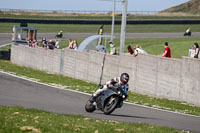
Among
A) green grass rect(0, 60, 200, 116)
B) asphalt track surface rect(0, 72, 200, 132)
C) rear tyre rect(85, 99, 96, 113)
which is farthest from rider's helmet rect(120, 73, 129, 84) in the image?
green grass rect(0, 60, 200, 116)

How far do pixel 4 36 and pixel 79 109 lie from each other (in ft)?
152

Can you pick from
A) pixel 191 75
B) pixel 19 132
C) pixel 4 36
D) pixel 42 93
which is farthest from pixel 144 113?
pixel 4 36

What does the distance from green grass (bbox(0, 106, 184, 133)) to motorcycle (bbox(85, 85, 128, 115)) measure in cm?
198

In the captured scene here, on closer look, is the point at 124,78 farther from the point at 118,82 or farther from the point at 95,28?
the point at 95,28

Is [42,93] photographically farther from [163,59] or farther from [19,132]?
[19,132]

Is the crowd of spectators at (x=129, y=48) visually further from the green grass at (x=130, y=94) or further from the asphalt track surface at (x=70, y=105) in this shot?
the asphalt track surface at (x=70, y=105)

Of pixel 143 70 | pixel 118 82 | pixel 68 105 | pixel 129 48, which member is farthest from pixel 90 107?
pixel 129 48

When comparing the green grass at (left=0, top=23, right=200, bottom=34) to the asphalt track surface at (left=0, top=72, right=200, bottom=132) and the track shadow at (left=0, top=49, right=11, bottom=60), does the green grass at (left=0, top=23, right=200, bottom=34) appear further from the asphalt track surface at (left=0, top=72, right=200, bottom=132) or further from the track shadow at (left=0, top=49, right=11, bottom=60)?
the asphalt track surface at (left=0, top=72, right=200, bottom=132)

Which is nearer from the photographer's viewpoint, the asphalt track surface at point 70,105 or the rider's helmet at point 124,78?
the rider's helmet at point 124,78

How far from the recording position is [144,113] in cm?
1720

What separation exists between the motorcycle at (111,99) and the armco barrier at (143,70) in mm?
6212

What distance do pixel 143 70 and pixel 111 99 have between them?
8.89 m

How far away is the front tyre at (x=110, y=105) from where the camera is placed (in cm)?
1496

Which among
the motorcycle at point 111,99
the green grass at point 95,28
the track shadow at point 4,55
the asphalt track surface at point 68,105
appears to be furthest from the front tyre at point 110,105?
the green grass at point 95,28
